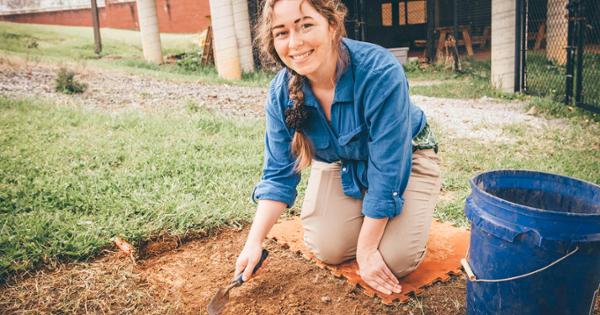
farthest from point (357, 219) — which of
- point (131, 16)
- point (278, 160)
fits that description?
point (131, 16)

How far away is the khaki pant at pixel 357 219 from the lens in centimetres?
200

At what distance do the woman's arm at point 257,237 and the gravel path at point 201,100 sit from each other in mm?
3111

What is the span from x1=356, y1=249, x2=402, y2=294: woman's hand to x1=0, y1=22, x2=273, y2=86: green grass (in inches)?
257

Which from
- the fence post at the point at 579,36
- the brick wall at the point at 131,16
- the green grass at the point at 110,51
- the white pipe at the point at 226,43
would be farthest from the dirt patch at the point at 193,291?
the brick wall at the point at 131,16

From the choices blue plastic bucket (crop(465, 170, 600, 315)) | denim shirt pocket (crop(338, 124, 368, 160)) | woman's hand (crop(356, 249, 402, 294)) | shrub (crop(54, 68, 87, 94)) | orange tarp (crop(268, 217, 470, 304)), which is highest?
shrub (crop(54, 68, 87, 94))

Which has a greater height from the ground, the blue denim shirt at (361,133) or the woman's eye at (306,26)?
the woman's eye at (306,26)

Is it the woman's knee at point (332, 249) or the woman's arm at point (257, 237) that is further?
the woman's knee at point (332, 249)

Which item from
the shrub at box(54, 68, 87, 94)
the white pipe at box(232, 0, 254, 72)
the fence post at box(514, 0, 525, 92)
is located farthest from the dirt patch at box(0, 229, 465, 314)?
the white pipe at box(232, 0, 254, 72)

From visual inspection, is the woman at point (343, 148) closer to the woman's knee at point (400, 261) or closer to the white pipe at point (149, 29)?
the woman's knee at point (400, 261)

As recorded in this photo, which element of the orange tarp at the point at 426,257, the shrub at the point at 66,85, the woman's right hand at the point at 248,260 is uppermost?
the shrub at the point at 66,85

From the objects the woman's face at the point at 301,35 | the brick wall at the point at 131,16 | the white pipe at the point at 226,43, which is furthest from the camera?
the brick wall at the point at 131,16

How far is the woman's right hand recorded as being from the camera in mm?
1846

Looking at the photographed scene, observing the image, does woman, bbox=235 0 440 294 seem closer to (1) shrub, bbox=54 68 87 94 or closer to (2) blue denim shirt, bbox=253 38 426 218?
(2) blue denim shirt, bbox=253 38 426 218

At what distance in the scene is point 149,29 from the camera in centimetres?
1109
